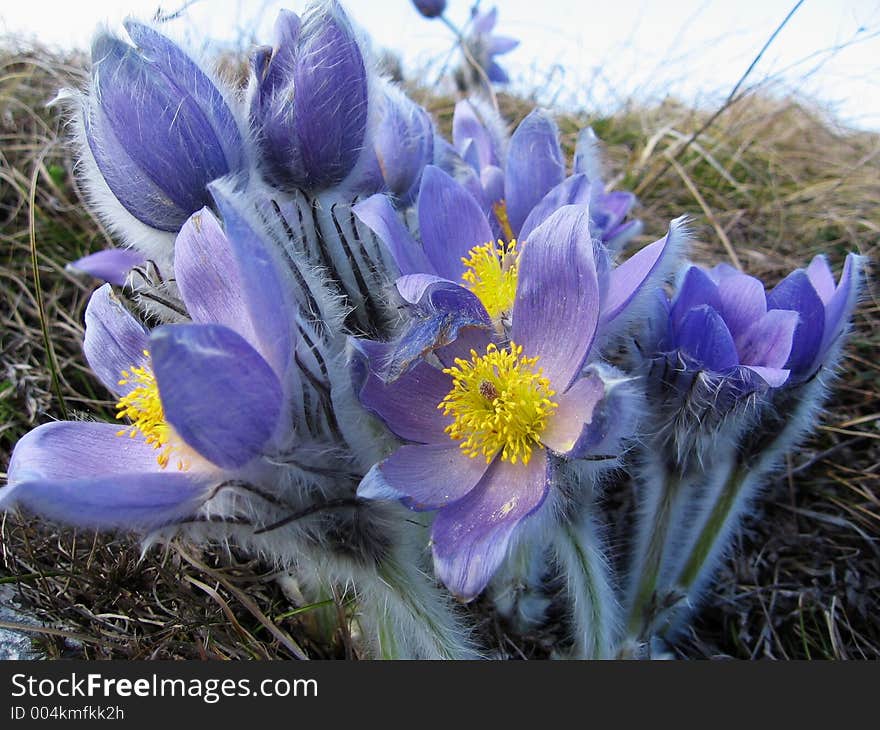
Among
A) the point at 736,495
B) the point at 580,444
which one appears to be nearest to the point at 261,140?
the point at 580,444

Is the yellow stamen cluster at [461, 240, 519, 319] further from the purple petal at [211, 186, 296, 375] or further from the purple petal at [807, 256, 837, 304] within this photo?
the purple petal at [807, 256, 837, 304]

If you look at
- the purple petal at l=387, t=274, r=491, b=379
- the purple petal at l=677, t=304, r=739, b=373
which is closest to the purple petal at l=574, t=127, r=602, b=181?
the purple petal at l=677, t=304, r=739, b=373

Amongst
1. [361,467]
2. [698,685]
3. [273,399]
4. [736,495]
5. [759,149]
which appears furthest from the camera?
[759,149]

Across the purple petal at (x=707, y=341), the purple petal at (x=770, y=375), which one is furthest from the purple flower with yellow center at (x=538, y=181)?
the purple petal at (x=770, y=375)

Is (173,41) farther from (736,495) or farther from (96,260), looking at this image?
(736,495)

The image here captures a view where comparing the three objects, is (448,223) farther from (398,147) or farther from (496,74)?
(496,74)

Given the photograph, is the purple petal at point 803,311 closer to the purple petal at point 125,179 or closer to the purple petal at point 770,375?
the purple petal at point 770,375
